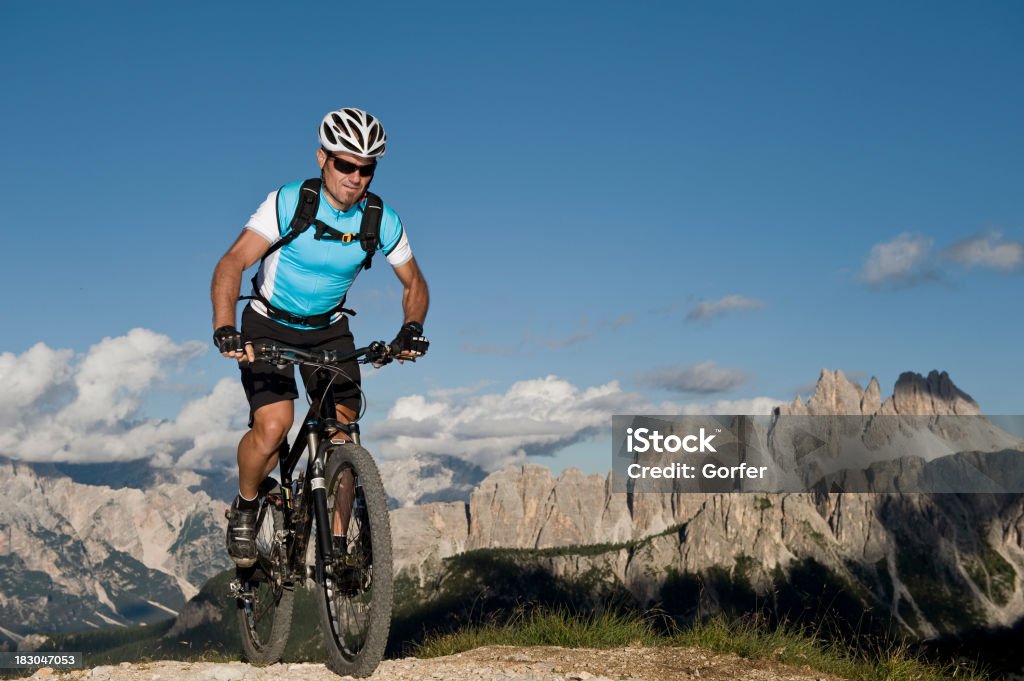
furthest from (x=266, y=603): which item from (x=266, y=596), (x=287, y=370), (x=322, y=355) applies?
(x=322, y=355)

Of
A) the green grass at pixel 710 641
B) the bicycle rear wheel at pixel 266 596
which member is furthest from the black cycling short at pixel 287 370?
the green grass at pixel 710 641

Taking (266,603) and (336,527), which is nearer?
(336,527)

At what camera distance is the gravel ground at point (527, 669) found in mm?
10078

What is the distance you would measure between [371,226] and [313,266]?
2.38 feet

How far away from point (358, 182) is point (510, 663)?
225 inches

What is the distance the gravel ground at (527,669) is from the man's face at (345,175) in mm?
4992

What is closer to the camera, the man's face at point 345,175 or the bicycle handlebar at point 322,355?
the bicycle handlebar at point 322,355

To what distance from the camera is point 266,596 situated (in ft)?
39.0

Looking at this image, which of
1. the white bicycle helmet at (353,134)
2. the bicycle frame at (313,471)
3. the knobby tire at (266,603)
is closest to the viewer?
the bicycle frame at (313,471)

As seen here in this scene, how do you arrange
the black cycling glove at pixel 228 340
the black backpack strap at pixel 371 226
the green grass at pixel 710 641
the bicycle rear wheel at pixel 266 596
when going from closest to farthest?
1. the black cycling glove at pixel 228 340
2. the black backpack strap at pixel 371 226
3. the bicycle rear wheel at pixel 266 596
4. the green grass at pixel 710 641

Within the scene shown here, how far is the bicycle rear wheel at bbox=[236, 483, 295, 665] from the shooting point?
10.6 meters

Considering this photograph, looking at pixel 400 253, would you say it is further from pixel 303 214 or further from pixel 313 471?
pixel 313 471

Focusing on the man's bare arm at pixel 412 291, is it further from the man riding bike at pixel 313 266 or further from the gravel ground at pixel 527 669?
the gravel ground at pixel 527 669

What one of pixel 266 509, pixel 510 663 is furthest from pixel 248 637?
pixel 510 663
